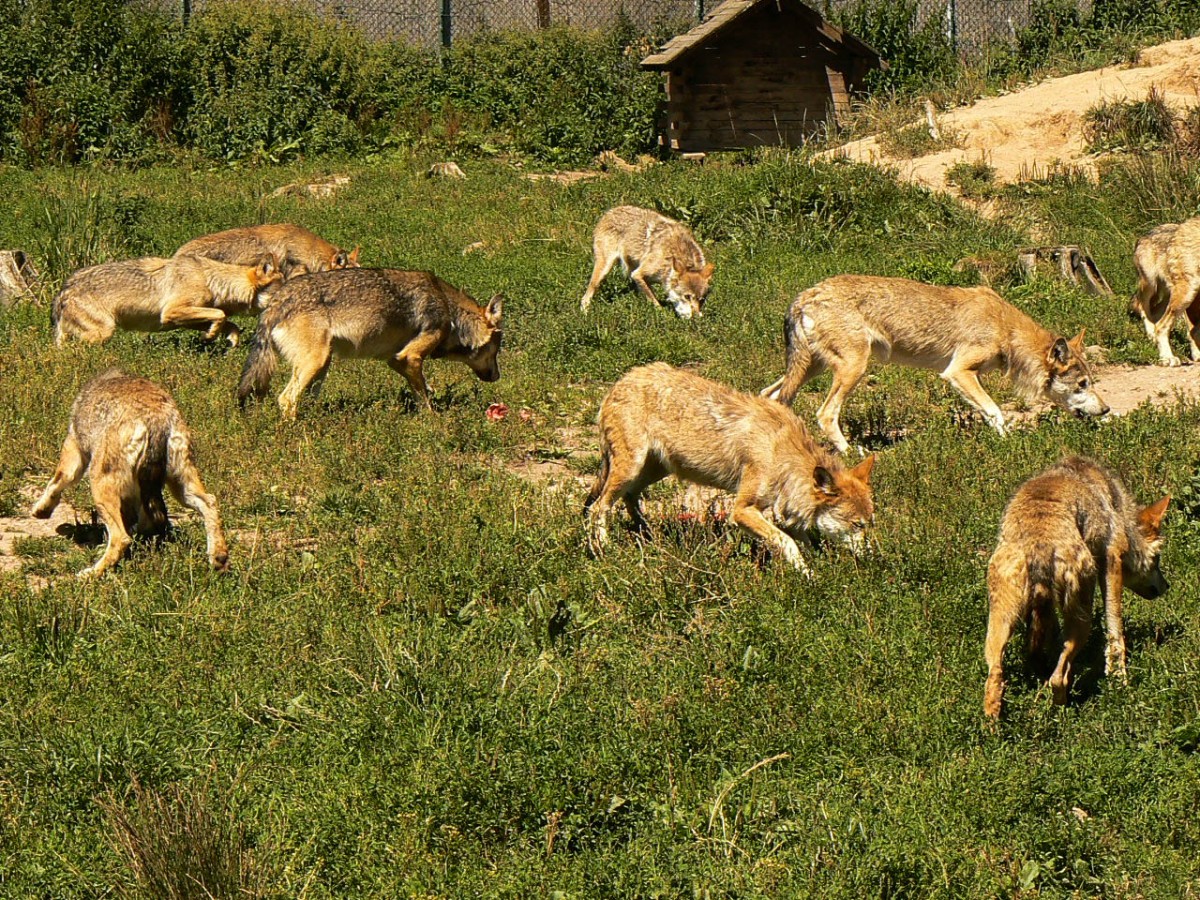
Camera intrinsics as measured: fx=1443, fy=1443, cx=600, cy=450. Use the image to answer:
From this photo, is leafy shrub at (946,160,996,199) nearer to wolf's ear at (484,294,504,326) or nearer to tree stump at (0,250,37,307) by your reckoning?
wolf's ear at (484,294,504,326)

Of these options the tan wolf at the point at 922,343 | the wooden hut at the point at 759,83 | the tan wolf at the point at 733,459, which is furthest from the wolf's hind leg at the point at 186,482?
the wooden hut at the point at 759,83

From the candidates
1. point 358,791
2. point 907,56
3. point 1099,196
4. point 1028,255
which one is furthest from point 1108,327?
point 907,56

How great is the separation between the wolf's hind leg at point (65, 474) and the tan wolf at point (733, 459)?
3406 millimetres

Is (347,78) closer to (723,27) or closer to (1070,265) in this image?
(723,27)

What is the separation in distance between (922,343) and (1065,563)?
20.6 ft

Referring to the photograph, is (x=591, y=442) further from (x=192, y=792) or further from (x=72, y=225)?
(x=72, y=225)

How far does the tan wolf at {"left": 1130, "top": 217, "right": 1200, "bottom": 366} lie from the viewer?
596 inches

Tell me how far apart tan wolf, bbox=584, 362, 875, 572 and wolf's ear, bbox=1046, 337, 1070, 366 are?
4240 mm

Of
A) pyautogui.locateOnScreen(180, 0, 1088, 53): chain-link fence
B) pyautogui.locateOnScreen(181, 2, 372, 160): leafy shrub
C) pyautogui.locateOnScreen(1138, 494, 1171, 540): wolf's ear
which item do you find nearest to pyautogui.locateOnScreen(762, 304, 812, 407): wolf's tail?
pyautogui.locateOnScreen(1138, 494, 1171, 540): wolf's ear

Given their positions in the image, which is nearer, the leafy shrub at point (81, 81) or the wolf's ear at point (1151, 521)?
the wolf's ear at point (1151, 521)

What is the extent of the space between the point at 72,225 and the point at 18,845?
13455mm

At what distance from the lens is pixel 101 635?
762cm

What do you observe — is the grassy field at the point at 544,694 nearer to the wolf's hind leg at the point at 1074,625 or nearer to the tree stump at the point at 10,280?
the wolf's hind leg at the point at 1074,625

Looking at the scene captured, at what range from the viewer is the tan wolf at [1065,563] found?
6.70 metres
